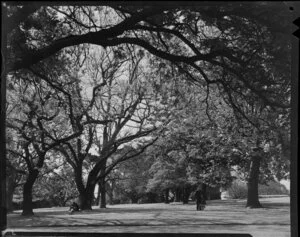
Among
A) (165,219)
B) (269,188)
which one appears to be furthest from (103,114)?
(269,188)

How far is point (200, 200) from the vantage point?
12953 mm

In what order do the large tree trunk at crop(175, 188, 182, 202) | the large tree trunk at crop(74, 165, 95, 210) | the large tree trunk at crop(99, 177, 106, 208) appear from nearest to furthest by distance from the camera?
the large tree trunk at crop(74, 165, 95, 210) → the large tree trunk at crop(99, 177, 106, 208) → the large tree trunk at crop(175, 188, 182, 202)

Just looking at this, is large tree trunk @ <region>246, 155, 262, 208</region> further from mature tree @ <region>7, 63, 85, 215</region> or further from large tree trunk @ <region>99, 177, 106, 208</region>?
mature tree @ <region>7, 63, 85, 215</region>

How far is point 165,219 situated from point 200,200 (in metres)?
2.91

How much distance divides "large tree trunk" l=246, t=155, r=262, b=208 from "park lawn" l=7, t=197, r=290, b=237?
0.16m

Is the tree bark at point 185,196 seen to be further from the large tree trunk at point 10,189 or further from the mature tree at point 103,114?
the large tree trunk at point 10,189

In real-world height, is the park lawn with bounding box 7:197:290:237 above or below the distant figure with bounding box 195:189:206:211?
below

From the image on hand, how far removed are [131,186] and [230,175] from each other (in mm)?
2673

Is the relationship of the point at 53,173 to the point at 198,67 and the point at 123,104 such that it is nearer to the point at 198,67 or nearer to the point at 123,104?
the point at 123,104

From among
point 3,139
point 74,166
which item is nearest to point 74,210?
point 74,166

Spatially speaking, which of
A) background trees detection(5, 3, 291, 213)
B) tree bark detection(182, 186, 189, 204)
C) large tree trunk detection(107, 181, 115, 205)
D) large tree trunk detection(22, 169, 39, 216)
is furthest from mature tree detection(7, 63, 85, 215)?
tree bark detection(182, 186, 189, 204)

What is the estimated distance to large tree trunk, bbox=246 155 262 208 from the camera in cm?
970

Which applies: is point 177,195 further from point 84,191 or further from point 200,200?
point 84,191

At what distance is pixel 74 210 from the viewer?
10164 millimetres
